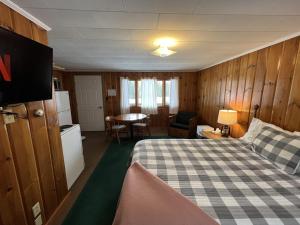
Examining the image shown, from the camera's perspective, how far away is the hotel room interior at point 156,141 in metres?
1.01

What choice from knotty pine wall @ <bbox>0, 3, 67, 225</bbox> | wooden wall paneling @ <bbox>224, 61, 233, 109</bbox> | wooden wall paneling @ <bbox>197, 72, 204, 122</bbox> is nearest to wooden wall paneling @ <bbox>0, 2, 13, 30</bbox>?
knotty pine wall @ <bbox>0, 3, 67, 225</bbox>

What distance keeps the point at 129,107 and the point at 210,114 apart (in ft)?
9.03

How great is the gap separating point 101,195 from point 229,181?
171 centimetres

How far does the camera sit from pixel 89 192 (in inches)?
81.9

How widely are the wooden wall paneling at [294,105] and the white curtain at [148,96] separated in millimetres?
3708

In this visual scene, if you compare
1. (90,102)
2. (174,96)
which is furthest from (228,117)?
(90,102)

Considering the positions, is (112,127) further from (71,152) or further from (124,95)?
(71,152)

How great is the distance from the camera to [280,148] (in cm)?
151

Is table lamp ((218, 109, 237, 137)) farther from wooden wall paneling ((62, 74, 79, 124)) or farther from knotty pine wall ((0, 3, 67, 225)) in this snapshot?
wooden wall paneling ((62, 74, 79, 124))

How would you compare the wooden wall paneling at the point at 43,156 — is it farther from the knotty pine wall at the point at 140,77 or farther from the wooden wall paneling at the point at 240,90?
Answer: the knotty pine wall at the point at 140,77

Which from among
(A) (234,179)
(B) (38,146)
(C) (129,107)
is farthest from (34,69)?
(C) (129,107)

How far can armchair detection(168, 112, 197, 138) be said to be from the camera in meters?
4.00

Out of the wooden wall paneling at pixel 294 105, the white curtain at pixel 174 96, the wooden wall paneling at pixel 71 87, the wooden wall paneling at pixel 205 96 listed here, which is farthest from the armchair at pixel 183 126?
the wooden wall paneling at pixel 71 87

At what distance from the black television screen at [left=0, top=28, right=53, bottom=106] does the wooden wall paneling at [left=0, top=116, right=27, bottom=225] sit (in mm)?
238
